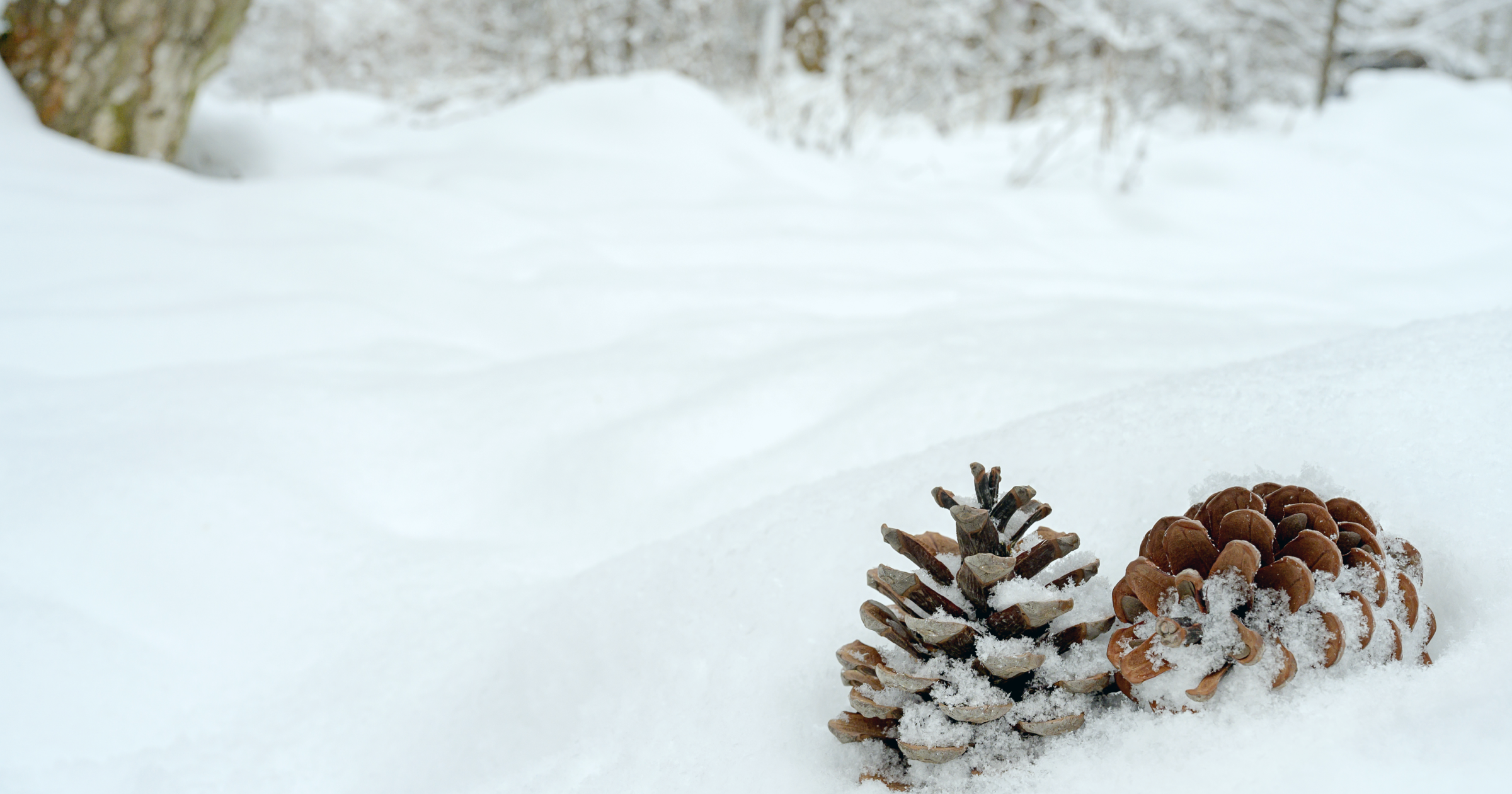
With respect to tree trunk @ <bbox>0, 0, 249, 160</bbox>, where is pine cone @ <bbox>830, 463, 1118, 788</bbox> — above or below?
below

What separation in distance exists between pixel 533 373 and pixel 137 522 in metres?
0.68

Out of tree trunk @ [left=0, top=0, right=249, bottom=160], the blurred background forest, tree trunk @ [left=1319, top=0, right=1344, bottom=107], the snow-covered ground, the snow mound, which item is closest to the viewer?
the snow mound

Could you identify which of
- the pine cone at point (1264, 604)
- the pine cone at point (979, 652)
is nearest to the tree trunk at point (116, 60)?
the pine cone at point (979, 652)

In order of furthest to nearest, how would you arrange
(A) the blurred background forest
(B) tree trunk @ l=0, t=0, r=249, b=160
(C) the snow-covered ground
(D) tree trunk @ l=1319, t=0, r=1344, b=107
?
(D) tree trunk @ l=1319, t=0, r=1344, b=107 → (A) the blurred background forest → (B) tree trunk @ l=0, t=0, r=249, b=160 → (C) the snow-covered ground

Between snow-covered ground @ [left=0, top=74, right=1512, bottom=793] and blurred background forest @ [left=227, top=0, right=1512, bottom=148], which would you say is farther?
blurred background forest @ [left=227, top=0, right=1512, bottom=148]

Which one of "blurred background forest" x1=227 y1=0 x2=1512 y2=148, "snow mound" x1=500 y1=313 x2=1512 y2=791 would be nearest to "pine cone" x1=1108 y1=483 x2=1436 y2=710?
"snow mound" x1=500 y1=313 x2=1512 y2=791

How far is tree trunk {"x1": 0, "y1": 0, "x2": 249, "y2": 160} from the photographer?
2.06m

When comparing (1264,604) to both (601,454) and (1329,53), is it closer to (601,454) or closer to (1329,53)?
(601,454)

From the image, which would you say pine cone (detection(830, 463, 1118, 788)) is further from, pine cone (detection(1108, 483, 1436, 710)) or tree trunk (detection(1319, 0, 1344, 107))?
tree trunk (detection(1319, 0, 1344, 107))

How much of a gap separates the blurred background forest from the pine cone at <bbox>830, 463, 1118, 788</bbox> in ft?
11.8

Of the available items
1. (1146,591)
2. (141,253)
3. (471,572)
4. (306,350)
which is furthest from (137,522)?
(1146,591)

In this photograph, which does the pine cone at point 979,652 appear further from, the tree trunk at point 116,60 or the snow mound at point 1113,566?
the tree trunk at point 116,60

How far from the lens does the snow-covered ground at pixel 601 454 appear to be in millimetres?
706

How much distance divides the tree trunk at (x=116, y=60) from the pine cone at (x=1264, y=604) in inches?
104
